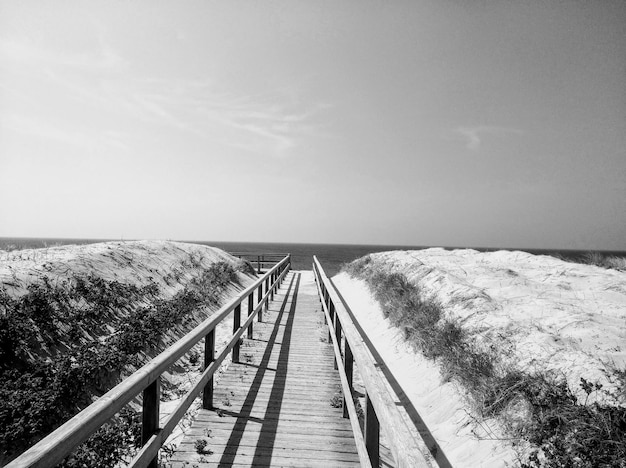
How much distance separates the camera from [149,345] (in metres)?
6.54

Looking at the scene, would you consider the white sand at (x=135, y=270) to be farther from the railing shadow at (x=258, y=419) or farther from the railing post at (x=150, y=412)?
the railing post at (x=150, y=412)

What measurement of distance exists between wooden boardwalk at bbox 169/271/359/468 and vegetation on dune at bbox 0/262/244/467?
1080 millimetres

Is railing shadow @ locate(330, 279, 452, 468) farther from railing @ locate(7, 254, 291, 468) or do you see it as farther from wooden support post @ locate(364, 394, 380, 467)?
railing @ locate(7, 254, 291, 468)

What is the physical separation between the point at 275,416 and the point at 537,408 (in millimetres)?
3120

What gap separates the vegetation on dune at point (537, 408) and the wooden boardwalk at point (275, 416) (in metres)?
1.84

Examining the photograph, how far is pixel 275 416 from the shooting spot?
4262mm

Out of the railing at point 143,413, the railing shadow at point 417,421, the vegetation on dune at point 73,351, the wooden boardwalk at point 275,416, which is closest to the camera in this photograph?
the railing at point 143,413

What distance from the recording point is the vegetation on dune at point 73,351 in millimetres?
3697

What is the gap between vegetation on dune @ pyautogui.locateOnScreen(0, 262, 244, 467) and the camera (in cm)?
370

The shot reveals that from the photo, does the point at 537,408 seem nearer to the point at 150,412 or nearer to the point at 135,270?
the point at 150,412

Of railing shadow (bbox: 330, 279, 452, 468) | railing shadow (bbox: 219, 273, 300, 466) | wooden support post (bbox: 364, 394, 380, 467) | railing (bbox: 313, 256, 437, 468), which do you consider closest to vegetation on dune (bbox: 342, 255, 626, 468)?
railing shadow (bbox: 330, 279, 452, 468)

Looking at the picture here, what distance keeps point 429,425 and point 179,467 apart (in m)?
3.33

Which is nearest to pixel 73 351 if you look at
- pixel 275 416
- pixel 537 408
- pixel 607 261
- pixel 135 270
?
pixel 275 416

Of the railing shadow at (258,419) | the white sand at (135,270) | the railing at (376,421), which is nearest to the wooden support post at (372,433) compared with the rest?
the railing at (376,421)
